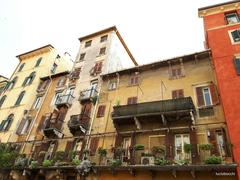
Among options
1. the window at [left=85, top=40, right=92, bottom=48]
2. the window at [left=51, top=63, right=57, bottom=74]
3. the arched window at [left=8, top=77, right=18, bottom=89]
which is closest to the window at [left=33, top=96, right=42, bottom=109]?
the window at [left=51, top=63, right=57, bottom=74]

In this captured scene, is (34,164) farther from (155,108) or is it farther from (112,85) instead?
(155,108)

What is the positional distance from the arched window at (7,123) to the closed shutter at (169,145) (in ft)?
65.8

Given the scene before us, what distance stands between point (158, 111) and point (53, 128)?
35.0 feet

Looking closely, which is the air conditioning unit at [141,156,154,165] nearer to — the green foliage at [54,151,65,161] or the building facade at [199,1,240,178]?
the building facade at [199,1,240,178]

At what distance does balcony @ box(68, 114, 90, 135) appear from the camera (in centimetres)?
2059

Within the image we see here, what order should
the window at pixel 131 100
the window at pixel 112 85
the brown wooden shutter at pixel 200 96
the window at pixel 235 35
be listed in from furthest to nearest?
the window at pixel 112 85 < the window at pixel 131 100 < the window at pixel 235 35 < the brown wooden shutter at pixel 200 96

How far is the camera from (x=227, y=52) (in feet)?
55.3

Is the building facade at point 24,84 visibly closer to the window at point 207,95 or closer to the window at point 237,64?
the window at point 207,95

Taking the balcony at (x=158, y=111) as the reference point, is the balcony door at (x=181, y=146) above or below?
below

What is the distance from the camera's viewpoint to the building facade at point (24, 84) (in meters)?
27.5

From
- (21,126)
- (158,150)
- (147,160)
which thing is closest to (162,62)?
(158,150)

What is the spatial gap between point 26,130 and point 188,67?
1889cm

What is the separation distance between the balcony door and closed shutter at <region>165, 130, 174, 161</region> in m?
0.30

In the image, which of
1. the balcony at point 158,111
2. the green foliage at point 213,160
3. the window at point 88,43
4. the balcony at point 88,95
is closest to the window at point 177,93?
the balcony at point 158,111
